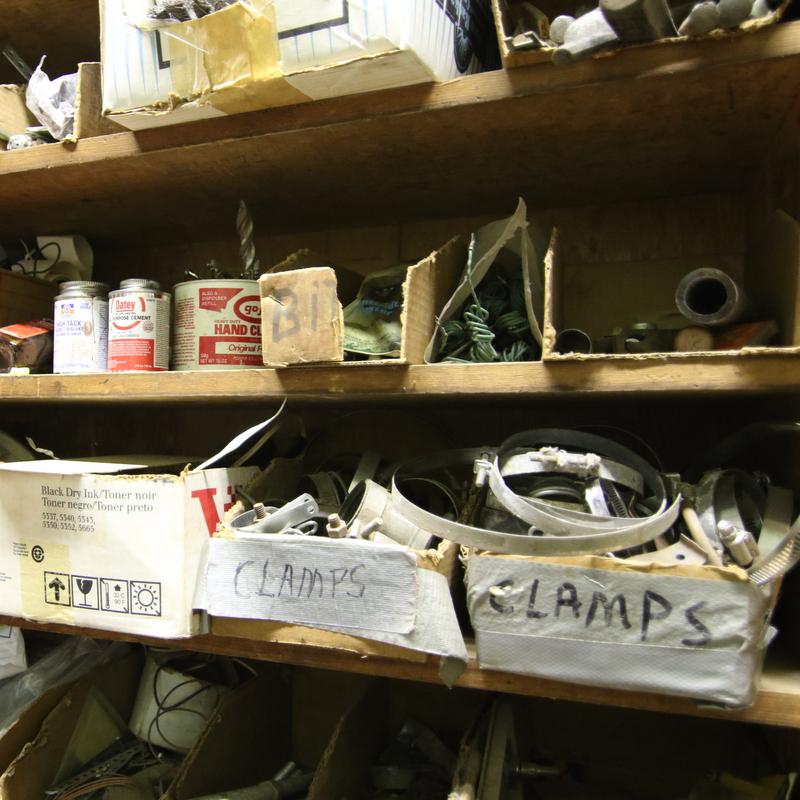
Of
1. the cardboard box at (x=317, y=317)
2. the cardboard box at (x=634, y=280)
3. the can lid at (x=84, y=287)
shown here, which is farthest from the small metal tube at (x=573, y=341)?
the can lid at (x=84, y=287)

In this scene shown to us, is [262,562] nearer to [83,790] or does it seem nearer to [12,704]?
[83,790]

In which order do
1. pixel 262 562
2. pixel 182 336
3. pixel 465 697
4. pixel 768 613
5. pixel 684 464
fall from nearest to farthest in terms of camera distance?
1. pixel 768 613
2. pixel 262 562
3. pixel 182 336
4. pixel 684 464
5. pixel 465 697

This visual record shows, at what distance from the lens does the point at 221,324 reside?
0.83m

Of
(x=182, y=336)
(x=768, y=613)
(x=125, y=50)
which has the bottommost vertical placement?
(x=768, y=613)

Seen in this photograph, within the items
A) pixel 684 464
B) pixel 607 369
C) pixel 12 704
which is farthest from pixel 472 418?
pixel 12 704

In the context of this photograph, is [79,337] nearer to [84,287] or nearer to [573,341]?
[84,287]

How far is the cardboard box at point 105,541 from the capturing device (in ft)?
2.43

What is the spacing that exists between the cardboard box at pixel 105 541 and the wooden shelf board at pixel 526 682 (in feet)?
0.15

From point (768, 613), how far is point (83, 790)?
890 mm

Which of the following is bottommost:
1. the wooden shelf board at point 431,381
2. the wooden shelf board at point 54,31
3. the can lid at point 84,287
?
the wooden shelf board at point 431,381

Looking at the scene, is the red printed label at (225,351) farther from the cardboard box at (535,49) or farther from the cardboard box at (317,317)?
the cardboard box at (535,49)

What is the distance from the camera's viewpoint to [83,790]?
35.4 inches

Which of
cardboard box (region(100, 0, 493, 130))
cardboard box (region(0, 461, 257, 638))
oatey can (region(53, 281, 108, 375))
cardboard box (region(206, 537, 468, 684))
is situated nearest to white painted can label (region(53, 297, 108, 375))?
oatey can (region(53, 281, 108, 375))

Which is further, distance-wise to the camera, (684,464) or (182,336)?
(684,464)
